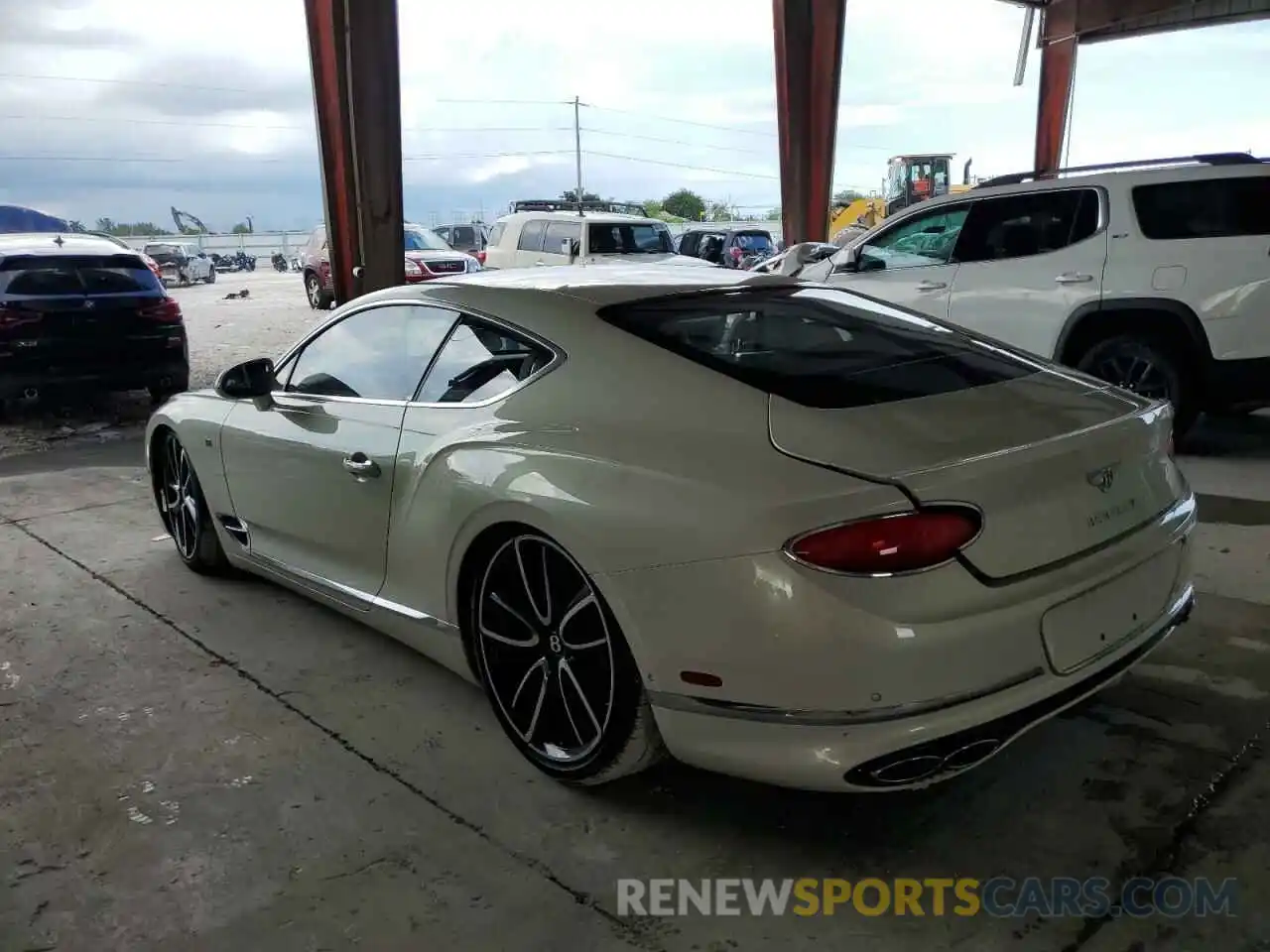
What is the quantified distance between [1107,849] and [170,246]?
33790 mm

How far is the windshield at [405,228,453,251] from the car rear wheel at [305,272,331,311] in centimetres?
183

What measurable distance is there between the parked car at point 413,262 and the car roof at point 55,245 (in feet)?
25.0

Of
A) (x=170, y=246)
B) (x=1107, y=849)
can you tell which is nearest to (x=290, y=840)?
(x=1107, y=849)

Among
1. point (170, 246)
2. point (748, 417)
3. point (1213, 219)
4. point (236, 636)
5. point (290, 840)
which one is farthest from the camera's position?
point (170, 246)

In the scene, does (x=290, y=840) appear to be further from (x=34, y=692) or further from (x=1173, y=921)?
(x=1173, y=921)

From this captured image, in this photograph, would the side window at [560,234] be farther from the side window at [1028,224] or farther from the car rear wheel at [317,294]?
the side window at [1028,224]

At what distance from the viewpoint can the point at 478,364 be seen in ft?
9.45

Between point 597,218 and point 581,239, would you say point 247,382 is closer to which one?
point 581,239

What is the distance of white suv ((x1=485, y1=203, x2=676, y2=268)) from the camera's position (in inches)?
589

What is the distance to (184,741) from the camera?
2.96 m

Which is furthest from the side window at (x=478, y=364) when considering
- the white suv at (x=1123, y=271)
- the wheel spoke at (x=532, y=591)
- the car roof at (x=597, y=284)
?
the white suv at (x=1123, y=271)

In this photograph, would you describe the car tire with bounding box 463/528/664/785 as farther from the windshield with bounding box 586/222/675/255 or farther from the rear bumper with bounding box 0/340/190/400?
the windshield with bounding box 586/222/675/255

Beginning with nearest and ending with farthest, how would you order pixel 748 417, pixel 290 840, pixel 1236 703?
1. pixel 748 417
2. pixel 290 840
3. pixel 1236 703

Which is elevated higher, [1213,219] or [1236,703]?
[1213,219]
